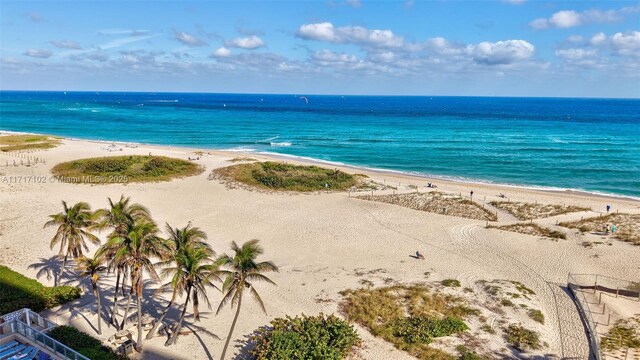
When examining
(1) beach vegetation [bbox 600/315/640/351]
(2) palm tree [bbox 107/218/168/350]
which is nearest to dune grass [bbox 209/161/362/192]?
(2) palm tree [bbox 107/218/168/350]

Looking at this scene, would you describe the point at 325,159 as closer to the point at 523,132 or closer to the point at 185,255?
the point at 185,255

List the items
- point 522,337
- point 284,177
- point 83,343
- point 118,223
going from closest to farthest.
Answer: point 83,343
point 118,223
point 522,337
point 284,177

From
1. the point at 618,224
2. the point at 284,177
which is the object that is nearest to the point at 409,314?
the point at 618,224

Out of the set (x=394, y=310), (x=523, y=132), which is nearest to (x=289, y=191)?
(x=394, y=310)

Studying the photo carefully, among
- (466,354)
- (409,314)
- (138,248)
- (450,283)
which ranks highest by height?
(138,248)

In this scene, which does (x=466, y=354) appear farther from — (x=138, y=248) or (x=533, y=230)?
(x=533, y=230)

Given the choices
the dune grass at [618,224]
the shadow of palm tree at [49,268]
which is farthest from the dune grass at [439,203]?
the shadow of palm tree at [49,268]

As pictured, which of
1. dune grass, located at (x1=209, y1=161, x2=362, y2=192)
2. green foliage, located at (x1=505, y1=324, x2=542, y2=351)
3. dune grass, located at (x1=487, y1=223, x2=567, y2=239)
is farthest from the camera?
dune grass, located at (x1=209, y1=161, x2=362, y2=192)

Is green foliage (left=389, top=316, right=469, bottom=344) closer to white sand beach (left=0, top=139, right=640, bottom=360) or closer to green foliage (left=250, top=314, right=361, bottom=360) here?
white sand beach (left=0, top=139, right=640, bottom=360)
